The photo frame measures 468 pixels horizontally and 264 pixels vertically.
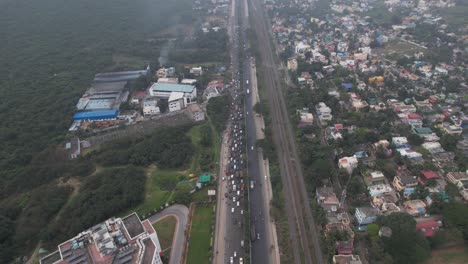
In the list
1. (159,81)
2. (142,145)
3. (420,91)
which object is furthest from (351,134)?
(159,81)

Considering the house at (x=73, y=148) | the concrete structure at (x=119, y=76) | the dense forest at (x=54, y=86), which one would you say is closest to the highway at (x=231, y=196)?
the dense forest at (x=54, y=86)

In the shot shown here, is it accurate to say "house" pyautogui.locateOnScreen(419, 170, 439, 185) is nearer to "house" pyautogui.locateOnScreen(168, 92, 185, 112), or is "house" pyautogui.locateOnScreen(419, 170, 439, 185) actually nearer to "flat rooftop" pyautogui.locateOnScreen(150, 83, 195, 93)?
"house" pyautogui.locateOnScreen(168, 92, 185, 112)

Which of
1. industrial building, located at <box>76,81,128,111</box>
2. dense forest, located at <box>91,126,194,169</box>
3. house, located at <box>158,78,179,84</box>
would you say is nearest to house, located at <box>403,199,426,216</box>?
dense forest, located at <box>91,126,194,169</box>

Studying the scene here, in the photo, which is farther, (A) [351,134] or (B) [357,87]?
(B) [357,87]

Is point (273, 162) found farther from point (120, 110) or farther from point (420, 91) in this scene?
point (420, 91)

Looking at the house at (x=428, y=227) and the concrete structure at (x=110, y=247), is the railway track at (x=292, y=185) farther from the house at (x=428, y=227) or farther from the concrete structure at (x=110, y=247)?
the concrete structure at (x=110, y=247)

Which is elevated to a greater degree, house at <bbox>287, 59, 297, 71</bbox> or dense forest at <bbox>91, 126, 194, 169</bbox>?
house at <bbox>287, 59, 297, 71</bbox>
